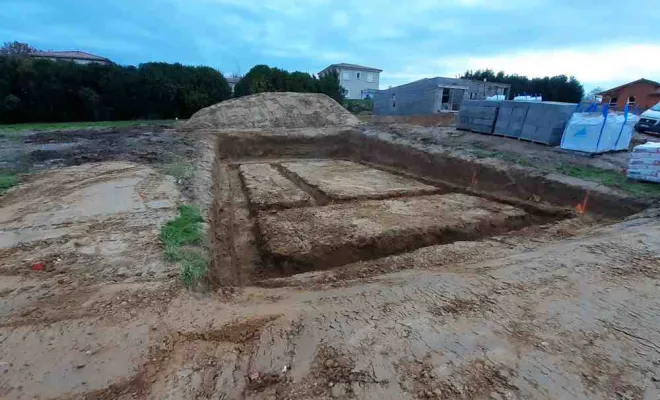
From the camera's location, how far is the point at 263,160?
47.6 ft

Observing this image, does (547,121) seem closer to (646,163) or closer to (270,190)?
(646,163)

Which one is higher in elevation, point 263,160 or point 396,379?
point 396,379

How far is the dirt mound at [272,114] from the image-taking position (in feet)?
55.4

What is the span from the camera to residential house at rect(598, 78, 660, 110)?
25531 millimetres

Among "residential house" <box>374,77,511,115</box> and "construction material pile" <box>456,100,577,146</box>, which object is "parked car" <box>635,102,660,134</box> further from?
"residential house" <box>374,77,511,115</box>

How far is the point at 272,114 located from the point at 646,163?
591 inches

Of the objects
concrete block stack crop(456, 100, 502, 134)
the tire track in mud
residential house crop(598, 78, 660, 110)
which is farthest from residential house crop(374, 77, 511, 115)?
the tire track in mud

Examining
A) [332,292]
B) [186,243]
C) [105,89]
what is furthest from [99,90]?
[332,292]

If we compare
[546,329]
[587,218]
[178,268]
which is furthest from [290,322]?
[587,218]

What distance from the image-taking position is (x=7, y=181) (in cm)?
659

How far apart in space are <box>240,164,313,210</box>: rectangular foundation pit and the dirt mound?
576cm

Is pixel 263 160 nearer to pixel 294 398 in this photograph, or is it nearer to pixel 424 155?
pixel 424 155

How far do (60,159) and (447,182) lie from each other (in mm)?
9958

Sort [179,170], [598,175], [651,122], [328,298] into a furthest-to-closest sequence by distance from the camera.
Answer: [651,122]
[179,170]
[598,175]
[328,298]
